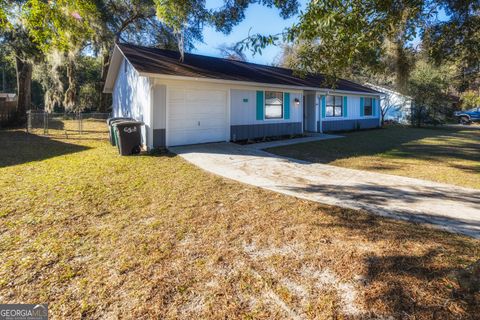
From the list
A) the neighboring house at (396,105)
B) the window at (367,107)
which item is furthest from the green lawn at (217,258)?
the neighboring house at (396,105)

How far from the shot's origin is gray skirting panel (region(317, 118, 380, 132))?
1667cm

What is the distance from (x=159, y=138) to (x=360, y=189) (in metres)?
6.56

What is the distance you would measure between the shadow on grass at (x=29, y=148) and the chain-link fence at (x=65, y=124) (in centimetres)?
152

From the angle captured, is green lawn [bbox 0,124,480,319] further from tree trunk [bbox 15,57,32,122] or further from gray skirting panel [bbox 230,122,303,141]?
tree trunk [bbox 15,57,32,122]

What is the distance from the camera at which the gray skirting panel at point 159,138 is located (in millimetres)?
9516

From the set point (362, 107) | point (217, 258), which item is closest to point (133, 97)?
point (217, 258)

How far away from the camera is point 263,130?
12.9m

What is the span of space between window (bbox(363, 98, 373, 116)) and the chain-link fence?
53.5 ft

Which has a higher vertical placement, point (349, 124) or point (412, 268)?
point (349, 124)

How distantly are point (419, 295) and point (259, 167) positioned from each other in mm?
5281

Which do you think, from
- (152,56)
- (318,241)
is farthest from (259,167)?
(152,56)

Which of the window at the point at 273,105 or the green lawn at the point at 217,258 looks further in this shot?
the window at the point at 273,105

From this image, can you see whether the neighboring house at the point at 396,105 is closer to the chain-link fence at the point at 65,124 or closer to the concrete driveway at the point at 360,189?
the concrete driveway at the point at 360,189

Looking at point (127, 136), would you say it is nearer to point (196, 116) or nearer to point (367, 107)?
point (196, 116)
